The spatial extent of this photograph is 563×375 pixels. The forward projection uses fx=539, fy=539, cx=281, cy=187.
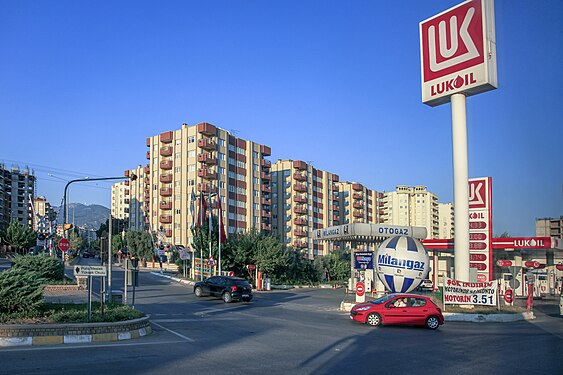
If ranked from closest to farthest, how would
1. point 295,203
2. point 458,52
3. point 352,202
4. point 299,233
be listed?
point 458,52, point 299,233, point 295,203, point 352,202

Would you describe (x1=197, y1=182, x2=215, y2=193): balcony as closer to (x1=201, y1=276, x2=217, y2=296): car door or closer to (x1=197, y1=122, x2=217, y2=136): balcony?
(x1=197, y1=122, x2=217, y2=136): balcony

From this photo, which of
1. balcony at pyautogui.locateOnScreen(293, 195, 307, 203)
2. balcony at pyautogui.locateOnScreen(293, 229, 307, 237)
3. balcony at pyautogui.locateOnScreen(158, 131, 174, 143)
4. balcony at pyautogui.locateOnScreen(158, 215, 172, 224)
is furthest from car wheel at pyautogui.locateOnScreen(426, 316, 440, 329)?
balcony at pyautogui.locateOnScreen(293, 195, 307, 203)

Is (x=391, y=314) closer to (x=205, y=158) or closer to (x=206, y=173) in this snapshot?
(x=206, y=173)

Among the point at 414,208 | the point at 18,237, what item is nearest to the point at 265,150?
the point at 18,237

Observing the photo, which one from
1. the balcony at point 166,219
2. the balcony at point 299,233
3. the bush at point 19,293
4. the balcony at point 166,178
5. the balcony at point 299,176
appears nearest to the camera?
the bush at point 19,293

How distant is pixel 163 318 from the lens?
74.7ft

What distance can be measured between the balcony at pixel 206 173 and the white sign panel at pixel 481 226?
64833 mm

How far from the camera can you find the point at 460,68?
93.9 feet

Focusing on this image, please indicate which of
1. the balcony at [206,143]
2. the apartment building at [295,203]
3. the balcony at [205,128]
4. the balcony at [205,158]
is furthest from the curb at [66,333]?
the apartment building at [295,203]

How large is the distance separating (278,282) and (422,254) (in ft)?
88.4

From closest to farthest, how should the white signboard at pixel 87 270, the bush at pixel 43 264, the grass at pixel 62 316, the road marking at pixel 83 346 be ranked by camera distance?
the road marking at pixel 83 346
the grass at pixel 62 316
the white signboard at pixel 87 270
the bush at pixel 43 264

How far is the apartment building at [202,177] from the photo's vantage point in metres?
95.9

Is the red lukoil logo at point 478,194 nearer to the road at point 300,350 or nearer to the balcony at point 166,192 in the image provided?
the road at point 300,350

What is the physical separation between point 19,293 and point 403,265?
20047 millimetres
